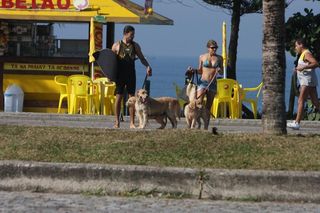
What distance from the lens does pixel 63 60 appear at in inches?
819

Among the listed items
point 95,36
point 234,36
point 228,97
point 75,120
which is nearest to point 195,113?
point 75,120

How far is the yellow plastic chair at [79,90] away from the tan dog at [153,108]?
542 cm

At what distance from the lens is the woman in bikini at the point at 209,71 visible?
1398 cm

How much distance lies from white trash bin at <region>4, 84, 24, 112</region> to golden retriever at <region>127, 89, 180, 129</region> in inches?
274

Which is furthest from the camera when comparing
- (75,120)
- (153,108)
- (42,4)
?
(42,4)

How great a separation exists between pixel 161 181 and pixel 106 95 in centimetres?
1068

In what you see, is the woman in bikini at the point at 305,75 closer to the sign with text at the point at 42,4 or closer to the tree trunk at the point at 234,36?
the sign with text at the point at 42,4

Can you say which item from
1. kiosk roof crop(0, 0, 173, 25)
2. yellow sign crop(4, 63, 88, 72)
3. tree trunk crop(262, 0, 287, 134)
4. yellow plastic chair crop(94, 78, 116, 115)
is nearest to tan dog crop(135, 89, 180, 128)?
tree trunk crop(262, 0, 287, 134)

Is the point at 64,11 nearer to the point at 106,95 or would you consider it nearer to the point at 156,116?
the point at 106,95

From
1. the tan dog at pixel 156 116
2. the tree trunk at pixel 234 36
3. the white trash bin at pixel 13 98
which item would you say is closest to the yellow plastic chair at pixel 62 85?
the white trash bin at pixel 13 98

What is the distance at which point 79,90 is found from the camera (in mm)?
19188

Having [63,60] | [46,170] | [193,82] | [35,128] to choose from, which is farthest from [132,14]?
[46,170]

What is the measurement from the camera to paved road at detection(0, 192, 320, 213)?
8.19 m

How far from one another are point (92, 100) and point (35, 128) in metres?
7.70
